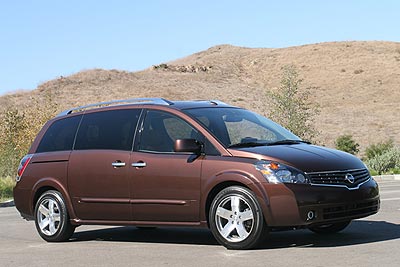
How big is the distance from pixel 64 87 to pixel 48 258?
78.6 m

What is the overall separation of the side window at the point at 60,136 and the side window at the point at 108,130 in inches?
6.4

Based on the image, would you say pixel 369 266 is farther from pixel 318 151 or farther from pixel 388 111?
pixel 388 111

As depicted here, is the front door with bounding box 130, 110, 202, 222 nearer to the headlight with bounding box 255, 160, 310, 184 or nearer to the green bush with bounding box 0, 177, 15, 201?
the headlight with bounding box 255, 160, 310, 184

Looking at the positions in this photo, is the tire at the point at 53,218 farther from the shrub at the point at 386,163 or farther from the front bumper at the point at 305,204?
the shrub at the point at 386,163

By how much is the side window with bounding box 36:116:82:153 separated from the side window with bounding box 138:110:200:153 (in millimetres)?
1387

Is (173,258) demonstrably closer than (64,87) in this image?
Yes

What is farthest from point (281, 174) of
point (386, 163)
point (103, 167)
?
point (386, 163)

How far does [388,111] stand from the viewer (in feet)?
261

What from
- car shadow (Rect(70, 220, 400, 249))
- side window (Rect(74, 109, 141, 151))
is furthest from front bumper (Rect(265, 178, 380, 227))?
side window (Rect(74, 109, 141, 151))

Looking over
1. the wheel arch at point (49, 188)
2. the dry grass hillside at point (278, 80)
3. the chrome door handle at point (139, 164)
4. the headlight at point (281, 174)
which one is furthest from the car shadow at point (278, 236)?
the dry grass hillside at point (278, 80)

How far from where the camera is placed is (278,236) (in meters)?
10.6

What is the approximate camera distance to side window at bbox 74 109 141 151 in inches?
416

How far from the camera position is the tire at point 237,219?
9.08 meters

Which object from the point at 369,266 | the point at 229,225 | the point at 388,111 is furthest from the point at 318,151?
the point at 388,111
